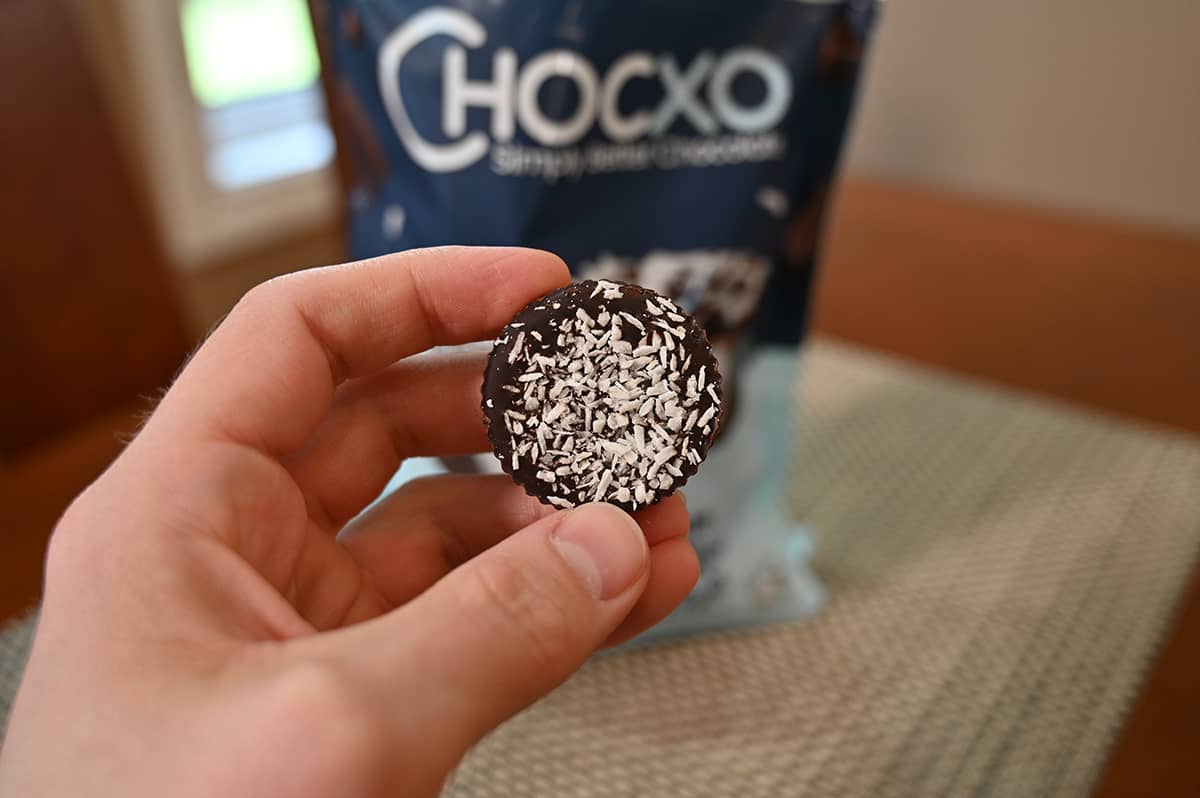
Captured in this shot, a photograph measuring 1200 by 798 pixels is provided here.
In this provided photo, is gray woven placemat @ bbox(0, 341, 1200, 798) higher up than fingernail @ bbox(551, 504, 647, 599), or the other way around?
fingernail @ bbox(551, 504, 647, 599)

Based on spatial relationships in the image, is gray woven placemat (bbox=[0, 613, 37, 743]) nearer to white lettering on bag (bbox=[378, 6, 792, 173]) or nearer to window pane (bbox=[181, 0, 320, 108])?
white lettering on bag (bbox=[378, 6, 792, 173])

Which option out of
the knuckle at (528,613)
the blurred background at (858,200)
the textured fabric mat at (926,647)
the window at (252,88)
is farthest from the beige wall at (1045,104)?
the knuckle at (528,613)

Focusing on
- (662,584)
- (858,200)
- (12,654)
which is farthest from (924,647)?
(858,200)

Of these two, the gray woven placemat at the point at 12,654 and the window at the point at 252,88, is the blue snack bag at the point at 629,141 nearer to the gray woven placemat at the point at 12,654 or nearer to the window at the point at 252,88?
the gray woven placemat at the point at 12,654

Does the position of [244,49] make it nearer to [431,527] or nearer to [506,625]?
[431,527]

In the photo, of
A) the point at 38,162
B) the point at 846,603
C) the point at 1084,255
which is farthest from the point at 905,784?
the point at 1084,255

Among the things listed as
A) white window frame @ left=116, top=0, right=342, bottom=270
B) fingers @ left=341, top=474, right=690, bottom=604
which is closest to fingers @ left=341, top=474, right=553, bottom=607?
fingers @ left=341, top=474, right=690, bottom=604

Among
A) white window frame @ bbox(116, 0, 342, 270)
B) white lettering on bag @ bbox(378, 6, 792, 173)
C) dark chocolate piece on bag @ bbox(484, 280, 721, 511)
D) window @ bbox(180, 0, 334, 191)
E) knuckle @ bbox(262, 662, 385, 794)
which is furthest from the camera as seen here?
window @ bbox(180, 0, 334, 191)
